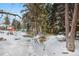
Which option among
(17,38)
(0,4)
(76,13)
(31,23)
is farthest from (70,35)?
(0,4)

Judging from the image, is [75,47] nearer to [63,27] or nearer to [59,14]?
[63,27]

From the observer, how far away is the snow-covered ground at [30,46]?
125cm

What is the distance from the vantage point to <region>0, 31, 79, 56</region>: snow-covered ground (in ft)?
4.09

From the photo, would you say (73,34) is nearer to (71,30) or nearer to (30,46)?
(71,30)

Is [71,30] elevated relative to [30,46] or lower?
elevated

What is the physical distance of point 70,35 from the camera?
1.27 metres

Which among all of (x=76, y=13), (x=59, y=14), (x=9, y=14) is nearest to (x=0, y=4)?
(x=9, y=14)

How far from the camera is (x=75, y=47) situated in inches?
49.8

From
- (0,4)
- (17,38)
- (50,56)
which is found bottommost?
(50,56)

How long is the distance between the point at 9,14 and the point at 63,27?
46 cm

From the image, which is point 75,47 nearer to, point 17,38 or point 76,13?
point 76,13

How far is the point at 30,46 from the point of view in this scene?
1.26 metres

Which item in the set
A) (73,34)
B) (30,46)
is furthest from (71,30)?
(30,46)

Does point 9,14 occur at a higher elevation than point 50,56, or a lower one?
higher
